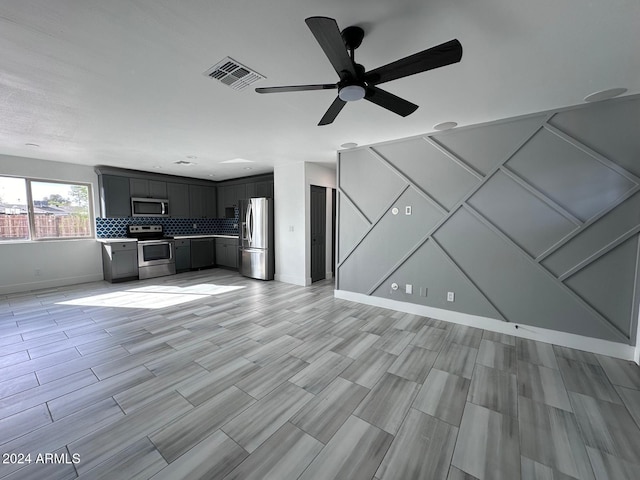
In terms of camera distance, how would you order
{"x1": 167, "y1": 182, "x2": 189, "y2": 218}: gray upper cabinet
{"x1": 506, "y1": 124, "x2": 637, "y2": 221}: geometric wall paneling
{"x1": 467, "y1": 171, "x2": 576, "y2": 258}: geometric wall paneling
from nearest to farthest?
{"x1": 506, "y1": 124, "x2": 637, "y2": 221}: geometric wall paneling
{"x1": 467, "y1": 171, "x2": 576, "y2": 258}: geometric wall paneling
{"x1": 167, "y1": 182, "x2": 189, "y2": 218}: gray upper cabinet

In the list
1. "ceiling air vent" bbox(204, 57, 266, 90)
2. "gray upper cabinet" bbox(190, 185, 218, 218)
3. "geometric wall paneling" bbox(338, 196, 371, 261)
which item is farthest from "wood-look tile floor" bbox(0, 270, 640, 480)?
"gray upper cabinet" bbox(190, 185, 218, 218)

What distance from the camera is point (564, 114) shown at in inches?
108

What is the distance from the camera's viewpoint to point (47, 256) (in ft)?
16.7

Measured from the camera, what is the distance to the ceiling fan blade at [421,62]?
1.34m

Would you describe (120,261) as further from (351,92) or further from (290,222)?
(351,92)

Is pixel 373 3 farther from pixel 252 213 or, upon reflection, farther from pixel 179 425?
pixel 252 213

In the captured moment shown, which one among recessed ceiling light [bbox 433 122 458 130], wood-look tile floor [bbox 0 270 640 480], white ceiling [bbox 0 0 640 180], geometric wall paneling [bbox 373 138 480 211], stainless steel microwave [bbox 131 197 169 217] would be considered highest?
recessed ceiling light [bbox 433 122 458 130]

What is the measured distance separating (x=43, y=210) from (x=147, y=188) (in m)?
1.86

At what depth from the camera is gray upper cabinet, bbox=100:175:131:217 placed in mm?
5598

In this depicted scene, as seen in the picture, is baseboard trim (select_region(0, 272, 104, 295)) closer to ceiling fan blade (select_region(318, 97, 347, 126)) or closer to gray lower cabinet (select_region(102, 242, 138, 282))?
gray lower cabinet (select_region(102, 242, 138, 282))

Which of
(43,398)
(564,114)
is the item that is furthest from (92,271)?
(564,114)

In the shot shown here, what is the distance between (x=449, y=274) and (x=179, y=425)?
3321 millimetres

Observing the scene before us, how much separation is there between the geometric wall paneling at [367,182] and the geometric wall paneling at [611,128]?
187 centimetres

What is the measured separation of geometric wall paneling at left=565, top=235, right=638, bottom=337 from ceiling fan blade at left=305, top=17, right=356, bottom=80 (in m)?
3.19
